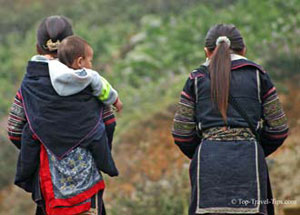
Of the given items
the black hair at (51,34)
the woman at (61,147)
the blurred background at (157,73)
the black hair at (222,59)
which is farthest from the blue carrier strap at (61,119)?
the blurred background at (157,73)

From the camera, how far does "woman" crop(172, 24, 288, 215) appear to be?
4266mm

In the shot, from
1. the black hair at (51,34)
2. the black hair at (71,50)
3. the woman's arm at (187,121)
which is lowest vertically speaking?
the woman's arm at (187,121)

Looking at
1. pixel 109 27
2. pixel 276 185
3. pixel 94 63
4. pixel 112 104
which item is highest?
pixel 109 27

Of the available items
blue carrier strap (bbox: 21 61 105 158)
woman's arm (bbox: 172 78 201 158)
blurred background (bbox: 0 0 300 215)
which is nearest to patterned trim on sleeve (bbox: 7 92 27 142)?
blue carrier strap (bbox: 21 61 105 158)

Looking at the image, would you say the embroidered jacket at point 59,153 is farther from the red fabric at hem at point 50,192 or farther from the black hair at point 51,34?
the black hair at point 51,34

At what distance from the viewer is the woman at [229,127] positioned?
427 cm

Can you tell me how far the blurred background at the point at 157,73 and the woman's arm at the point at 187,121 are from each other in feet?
7.43

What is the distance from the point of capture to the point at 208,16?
11.5m

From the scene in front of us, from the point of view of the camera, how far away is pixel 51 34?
→ 15.4 feet

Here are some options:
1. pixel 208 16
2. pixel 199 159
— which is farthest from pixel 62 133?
pixel 208 16

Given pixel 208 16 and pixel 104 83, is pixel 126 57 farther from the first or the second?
pixel 104 83

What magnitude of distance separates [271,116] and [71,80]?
1354mm

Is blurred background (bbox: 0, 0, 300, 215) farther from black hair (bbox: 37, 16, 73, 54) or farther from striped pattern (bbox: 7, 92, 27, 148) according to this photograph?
black hair (bbox: 37, 16, 73, 54)

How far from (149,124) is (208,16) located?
319cm
